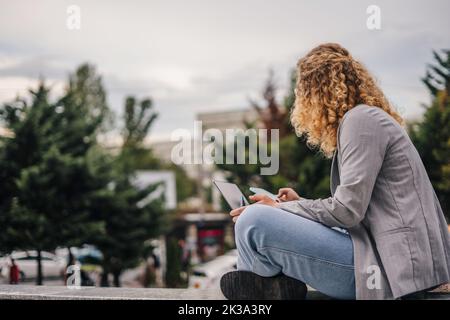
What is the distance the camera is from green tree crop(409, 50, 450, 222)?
11.1m

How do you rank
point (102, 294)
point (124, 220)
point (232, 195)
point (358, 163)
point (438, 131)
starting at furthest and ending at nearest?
1. point (124, 220)
2. point (438, 131)
3. point (102, 294)
4. point (232, 195)
5. point (358, 163)

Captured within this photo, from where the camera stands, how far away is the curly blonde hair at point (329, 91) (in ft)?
7.69

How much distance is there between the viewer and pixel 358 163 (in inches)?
83.9

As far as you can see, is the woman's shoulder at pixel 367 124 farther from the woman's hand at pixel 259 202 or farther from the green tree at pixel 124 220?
the green tree at pixel 124 220

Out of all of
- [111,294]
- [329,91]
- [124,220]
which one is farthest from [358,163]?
→ [124,220]

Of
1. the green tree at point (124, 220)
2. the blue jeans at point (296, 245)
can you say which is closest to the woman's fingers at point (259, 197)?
the blue jeans at point (296, 245)

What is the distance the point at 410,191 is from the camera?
216 cm

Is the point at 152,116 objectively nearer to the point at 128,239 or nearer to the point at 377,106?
the point at 128,239

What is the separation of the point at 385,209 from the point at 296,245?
14.8 inches

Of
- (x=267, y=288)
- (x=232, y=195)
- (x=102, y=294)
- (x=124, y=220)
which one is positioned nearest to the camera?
(x=267, y=288)

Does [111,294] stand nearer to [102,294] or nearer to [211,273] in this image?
[102,294]

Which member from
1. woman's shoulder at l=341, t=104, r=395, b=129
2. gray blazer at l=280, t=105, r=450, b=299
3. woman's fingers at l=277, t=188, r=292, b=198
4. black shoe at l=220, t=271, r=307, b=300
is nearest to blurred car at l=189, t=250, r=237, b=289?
woman's fingers at l=277, t=188, r=292, b=198

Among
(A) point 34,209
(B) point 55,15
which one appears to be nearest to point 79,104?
(A) point 34,209

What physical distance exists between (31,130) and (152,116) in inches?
1070
